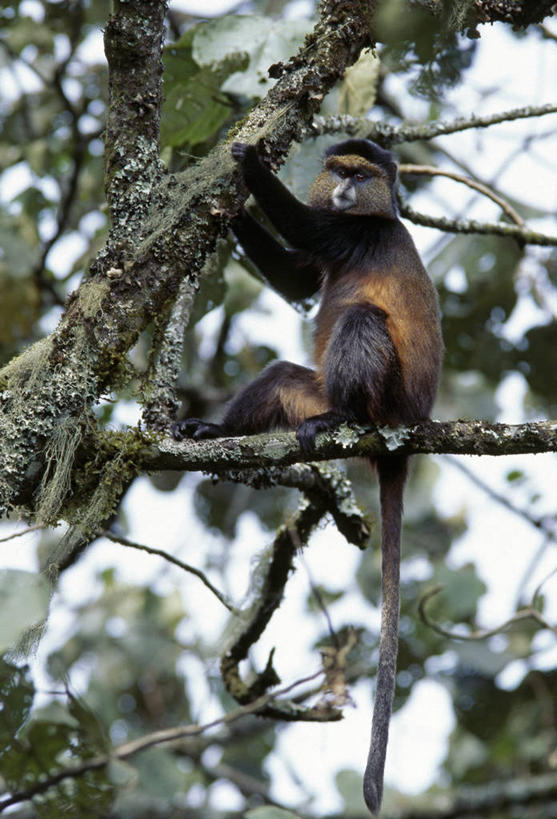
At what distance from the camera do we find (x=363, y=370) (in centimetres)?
441

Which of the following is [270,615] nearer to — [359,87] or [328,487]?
[328,487]

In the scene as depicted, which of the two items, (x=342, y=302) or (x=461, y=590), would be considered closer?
(x=342, y=302)

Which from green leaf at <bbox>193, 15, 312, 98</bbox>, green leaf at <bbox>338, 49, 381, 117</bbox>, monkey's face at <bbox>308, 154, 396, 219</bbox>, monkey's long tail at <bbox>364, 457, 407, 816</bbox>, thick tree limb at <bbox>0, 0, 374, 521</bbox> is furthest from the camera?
monkey's face at <bbox>308, 154, 396, 219</bbox>

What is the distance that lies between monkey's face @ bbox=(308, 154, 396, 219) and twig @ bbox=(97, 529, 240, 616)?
222 cm

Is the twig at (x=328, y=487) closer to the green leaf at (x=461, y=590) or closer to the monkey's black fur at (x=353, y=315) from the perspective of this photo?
the monkey's black fur at (x=353, y=315)

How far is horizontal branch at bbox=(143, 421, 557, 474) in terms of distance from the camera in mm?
3080

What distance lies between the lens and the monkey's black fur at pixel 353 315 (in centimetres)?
440

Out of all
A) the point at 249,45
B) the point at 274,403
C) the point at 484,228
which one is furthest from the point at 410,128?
the point at 274,403

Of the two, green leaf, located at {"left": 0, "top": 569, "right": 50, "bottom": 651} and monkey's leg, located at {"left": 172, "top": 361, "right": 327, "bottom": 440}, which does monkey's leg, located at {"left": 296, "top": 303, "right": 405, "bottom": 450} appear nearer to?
monkey's leg, located at {"left": 172, "top": 361, "right": 327, "bottom": 440}

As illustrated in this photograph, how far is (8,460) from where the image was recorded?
2.72 m

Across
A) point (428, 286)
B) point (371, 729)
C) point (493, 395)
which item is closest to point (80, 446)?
point (371, 729)

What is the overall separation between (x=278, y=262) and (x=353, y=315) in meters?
0.63

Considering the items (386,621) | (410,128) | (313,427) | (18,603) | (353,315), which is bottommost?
(18,603)

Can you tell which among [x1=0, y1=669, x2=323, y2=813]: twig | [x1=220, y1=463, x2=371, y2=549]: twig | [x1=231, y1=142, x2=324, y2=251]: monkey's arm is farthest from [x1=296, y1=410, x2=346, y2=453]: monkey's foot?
[x1=0, y1=669, x2=323, y2=813]: twig
